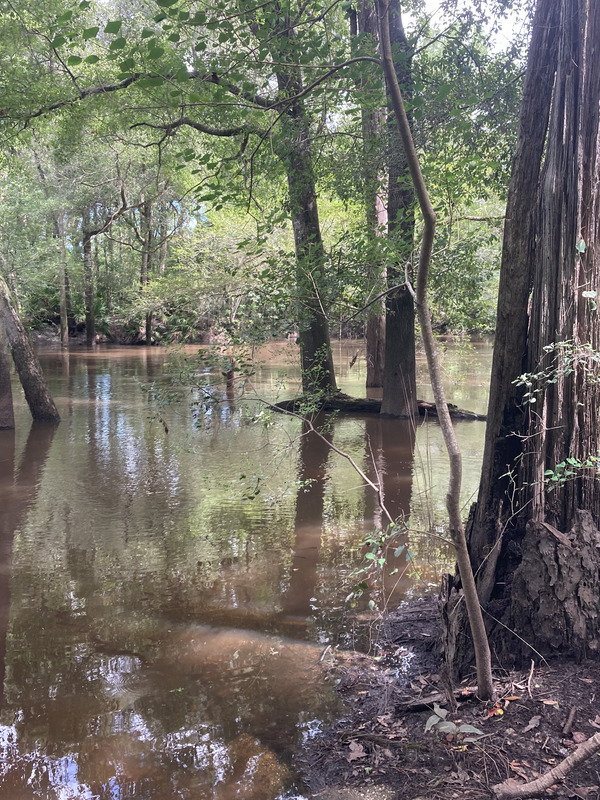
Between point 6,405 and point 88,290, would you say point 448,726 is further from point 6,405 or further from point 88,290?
point 88,290

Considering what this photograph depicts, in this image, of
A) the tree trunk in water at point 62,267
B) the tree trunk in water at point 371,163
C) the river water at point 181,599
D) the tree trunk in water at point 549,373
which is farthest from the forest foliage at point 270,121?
the tree trunk in water at point 62,267

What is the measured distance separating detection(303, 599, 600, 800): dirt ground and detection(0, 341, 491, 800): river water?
0.73ft

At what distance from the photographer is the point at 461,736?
269cm

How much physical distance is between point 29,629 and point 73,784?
165 cm

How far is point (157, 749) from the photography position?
302cm

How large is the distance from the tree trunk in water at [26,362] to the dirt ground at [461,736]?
9622 millimetres

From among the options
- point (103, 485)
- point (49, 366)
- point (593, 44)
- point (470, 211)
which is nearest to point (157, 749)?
point (593, 44)

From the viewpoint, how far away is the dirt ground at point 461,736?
2.40 m

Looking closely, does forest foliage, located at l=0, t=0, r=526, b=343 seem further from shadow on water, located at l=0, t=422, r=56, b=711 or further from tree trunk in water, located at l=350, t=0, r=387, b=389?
shadow on water, located at l=0, t=422, r=56, b=711

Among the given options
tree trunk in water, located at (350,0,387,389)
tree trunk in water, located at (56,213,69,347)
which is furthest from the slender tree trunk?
tree trunk in water, located at (56,213,69,347)

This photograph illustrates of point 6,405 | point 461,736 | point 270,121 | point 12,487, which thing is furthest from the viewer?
point 6,405

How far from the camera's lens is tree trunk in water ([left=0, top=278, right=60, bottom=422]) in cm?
1092

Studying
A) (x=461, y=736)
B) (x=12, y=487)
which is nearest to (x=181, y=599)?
(x=461, y=736)

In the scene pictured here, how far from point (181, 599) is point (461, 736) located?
2.60 metres
